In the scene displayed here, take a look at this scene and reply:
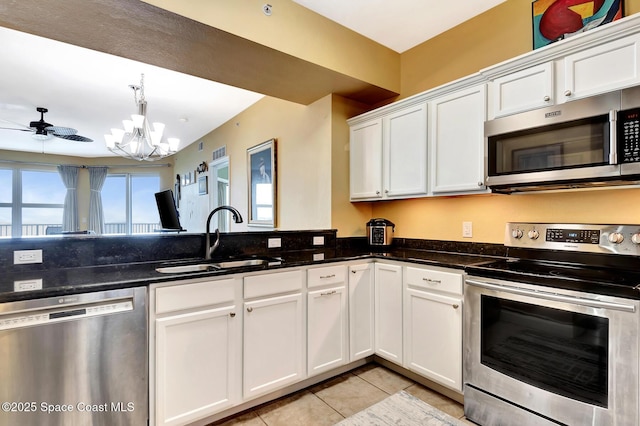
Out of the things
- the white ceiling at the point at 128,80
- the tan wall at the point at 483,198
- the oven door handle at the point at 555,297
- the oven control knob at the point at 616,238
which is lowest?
the oven door handle at the point at 555,297

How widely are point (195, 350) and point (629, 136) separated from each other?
2.44 metres

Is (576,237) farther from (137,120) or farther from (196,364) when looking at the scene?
(137,120)

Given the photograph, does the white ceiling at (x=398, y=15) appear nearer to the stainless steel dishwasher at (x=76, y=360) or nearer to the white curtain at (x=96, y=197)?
the stainless steel dishwasher at (x=76, y=360)

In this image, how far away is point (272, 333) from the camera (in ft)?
6.63

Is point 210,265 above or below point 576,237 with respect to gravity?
below

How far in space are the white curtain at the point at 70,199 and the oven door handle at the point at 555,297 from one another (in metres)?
9.21

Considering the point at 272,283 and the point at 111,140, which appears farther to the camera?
the point at 111,140

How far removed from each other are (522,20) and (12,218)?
10068mm

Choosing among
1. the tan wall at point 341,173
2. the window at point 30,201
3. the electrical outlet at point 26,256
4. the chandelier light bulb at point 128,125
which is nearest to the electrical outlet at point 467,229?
the tan wall at point 341,173

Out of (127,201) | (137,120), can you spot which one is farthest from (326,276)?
(127,201)

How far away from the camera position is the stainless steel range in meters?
1.35

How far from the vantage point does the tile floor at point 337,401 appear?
1927 mm

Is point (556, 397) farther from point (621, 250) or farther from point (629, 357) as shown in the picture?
→ point (621, 250)

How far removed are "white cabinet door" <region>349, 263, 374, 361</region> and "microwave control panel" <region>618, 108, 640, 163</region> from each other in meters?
1.63
